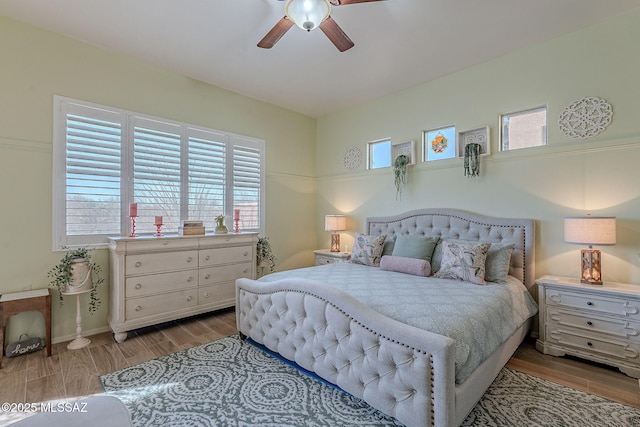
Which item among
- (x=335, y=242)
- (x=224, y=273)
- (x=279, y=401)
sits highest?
(x=335, y=242)

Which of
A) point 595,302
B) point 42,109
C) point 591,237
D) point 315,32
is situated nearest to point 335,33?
point 315,32

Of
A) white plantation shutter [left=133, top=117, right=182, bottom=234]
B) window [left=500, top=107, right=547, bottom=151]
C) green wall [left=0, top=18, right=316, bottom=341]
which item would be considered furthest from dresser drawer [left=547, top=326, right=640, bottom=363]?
green wall [left=0, top=18, right=316, bottom=341]

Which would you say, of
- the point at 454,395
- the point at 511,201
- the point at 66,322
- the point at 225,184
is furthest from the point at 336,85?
the point at 66,322

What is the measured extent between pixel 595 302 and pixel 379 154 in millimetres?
3112

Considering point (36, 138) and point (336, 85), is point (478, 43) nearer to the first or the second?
point (336, 85)

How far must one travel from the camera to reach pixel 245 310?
2.98m

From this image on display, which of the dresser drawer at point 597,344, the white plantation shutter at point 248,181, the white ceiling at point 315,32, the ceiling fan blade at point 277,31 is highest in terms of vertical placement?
the white ceiling at point 315,32

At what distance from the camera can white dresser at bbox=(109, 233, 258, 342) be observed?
10.2 ft

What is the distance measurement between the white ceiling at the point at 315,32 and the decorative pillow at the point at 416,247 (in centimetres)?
212

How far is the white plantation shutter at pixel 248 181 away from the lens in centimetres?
452

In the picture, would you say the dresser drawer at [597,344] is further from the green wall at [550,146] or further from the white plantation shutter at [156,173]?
the white plantation shutter at [156,173]

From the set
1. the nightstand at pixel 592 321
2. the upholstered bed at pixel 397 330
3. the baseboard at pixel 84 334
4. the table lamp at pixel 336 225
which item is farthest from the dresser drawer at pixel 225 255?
the nightstand at pixel 592 321

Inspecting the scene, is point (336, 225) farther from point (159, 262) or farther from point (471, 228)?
point (159, 262)

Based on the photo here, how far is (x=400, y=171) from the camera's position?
427 cm
